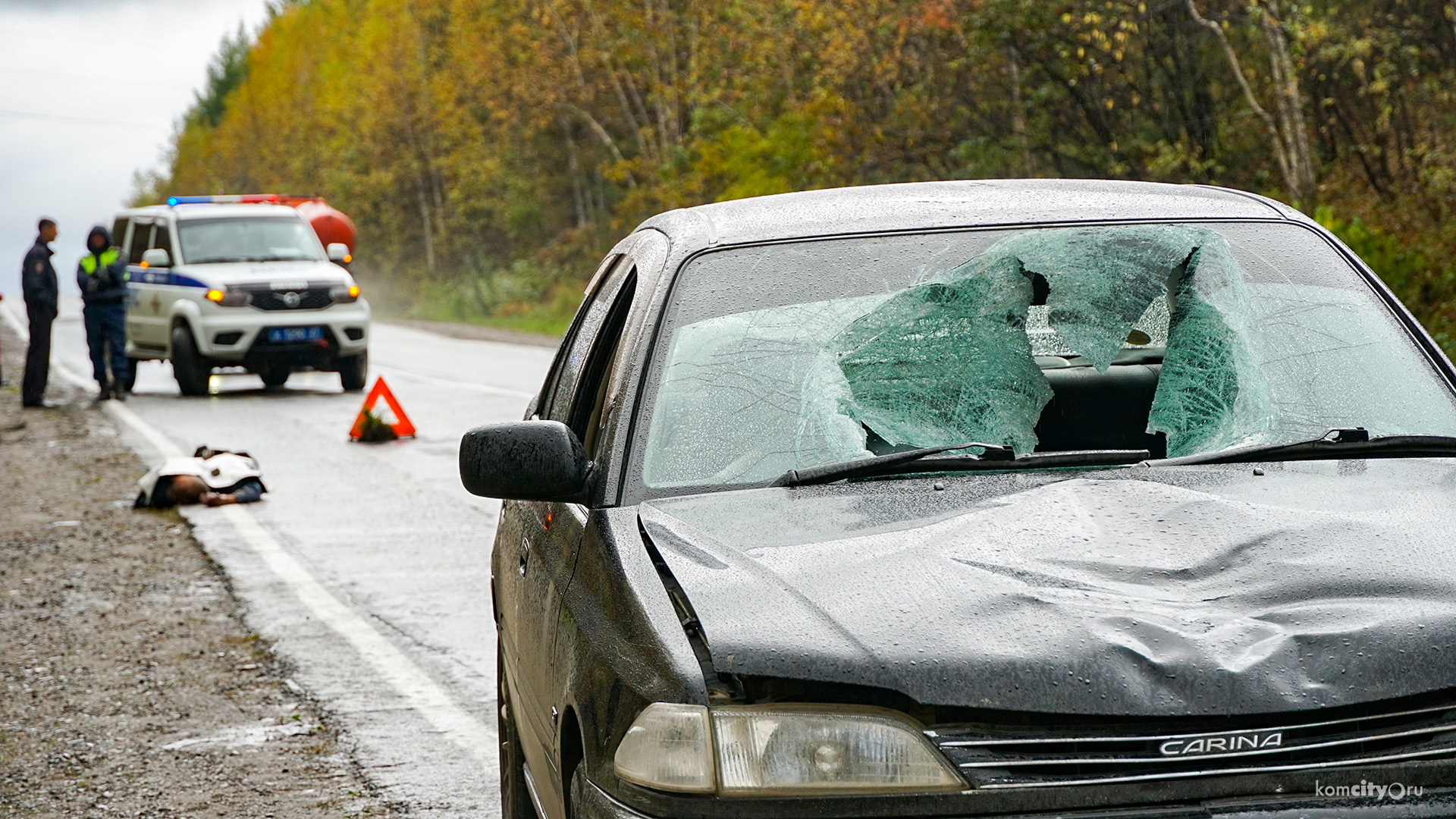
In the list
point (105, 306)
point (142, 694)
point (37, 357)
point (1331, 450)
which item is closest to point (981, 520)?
point (1331, 450)

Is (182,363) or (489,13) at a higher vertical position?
(489,13)

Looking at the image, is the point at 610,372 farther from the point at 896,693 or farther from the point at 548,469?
the point at 896,693

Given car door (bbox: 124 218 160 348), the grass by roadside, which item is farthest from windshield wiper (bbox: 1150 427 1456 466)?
car door (bbox: 124 218 160 348)

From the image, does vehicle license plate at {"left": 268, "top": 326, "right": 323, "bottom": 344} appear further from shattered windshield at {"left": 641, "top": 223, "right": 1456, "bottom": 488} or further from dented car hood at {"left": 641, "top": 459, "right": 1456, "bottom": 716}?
dented car hood at {"left": 641, "top": 459, "right": 1456, "bottom": 716}

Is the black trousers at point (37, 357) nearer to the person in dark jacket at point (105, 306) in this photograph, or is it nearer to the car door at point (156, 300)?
the person in dark jacket at point (105, 306)

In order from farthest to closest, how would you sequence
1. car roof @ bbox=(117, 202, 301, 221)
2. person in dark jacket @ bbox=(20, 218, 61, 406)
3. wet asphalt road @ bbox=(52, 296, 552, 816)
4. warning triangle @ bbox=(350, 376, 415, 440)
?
car roof @ bbox=(117, 202, 301, 221)
person in dark jacket @ bbox=(20, 218, 61, 406)
warning triangle @ bbox=(350, 376, 415, 440)
wet asphalt road @ bbox=(52, 296, 552, 816)

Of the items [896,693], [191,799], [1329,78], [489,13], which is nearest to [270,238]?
[1329,78]

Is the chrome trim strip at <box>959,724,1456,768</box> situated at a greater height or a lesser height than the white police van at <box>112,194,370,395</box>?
greater

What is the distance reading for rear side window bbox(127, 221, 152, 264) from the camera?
22.4 meters

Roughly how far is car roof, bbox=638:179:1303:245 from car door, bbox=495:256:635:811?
0.29 meters

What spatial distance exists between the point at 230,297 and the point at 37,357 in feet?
8.02

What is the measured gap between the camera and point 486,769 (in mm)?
5395

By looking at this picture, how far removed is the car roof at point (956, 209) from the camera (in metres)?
3.73

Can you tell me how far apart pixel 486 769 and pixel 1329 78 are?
19385 millimetres
